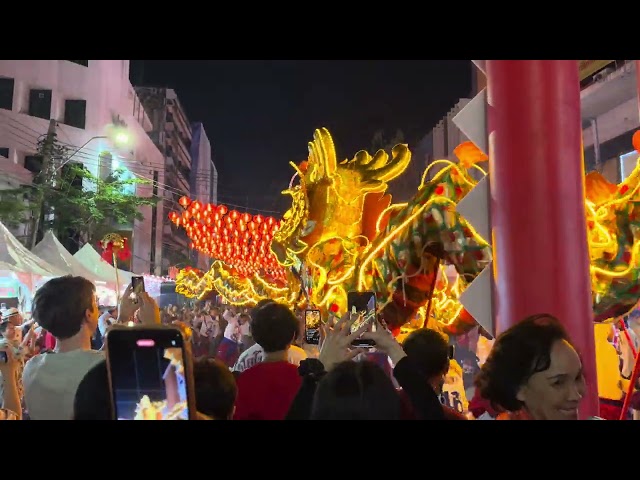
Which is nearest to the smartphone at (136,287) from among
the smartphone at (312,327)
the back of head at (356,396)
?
the smartphone at (312,327)

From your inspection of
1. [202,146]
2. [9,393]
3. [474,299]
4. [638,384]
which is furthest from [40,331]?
[202,146]

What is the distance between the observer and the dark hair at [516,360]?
172cm

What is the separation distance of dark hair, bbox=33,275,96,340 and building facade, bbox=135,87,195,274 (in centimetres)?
3487

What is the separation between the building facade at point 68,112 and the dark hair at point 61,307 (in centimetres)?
1408

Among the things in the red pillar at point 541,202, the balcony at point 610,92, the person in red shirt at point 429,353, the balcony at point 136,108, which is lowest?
the person in red shirt at point 429,353

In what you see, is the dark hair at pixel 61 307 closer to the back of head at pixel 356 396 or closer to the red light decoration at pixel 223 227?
the back of head at pixel 356 396

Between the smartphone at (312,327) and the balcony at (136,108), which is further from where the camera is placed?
the balcony at (136,108)

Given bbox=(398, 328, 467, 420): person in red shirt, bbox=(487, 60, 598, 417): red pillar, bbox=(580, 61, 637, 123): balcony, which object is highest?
bbox=(580, 61, 637, 123): balcony

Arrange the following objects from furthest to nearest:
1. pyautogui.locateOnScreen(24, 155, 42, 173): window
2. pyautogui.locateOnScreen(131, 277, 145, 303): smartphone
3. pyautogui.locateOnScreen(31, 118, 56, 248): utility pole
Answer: pyautogui.locateOnScreen(24, 155, 42, 173): window < pyautogui.locateOnScreen(31, 118, 56, 248): utility pole < pyautogui.locateOnScreen(131, 277, 145, 303): smartphone

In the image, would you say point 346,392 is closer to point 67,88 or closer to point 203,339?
point 203,339

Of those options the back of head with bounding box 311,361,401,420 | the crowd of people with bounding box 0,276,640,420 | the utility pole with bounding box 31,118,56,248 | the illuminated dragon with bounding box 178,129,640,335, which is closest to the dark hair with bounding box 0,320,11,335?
the illuminated dragon with bounding box 178,129,640,335

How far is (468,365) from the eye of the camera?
34.9 ft

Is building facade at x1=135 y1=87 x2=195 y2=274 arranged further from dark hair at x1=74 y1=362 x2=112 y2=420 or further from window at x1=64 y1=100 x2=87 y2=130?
dark hair at x1=74 y1=362 x2=112 y2=420

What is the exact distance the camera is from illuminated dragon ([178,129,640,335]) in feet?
13.8
